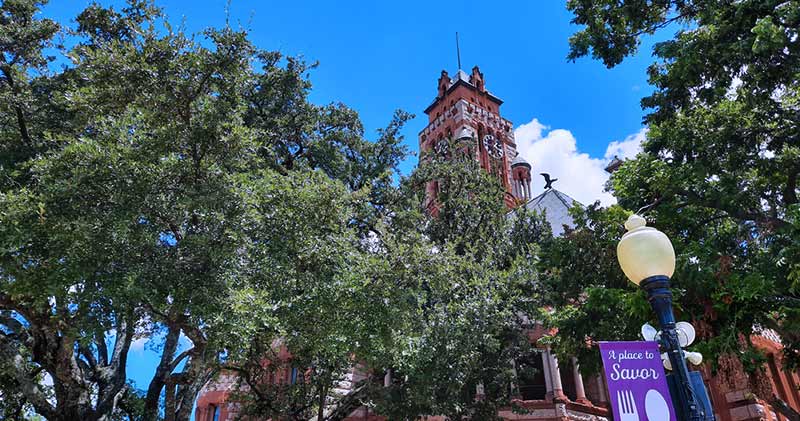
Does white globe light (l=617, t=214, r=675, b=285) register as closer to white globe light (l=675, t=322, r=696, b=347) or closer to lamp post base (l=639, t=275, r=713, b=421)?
lamp post base (l=639, t=275, r=713, b=421)

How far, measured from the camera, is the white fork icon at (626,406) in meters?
4.67

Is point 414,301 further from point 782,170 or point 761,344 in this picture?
point 761,344

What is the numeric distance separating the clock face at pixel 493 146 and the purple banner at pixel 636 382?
47069 millimetres

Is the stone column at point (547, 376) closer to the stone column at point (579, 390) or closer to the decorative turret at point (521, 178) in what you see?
the stone column at point (579, 390)

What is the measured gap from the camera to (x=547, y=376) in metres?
20.6

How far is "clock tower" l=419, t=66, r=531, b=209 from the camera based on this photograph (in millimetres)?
51000

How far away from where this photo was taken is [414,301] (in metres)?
15.1

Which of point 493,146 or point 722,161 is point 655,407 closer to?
→ point 722,161

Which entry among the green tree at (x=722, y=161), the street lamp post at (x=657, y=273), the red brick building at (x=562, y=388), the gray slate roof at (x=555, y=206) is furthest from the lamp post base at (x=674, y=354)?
the gray slate roof at (x=555, y=206)

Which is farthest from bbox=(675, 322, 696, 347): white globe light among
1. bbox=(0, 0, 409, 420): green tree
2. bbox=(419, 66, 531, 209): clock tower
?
bbox=(419, 66, 531, 209): clock tower

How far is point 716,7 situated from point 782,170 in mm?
4496

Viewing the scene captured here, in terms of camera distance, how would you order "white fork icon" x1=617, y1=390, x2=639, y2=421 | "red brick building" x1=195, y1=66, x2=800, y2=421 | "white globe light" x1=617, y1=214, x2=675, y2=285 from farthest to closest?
"red brick building" x1=195, y1=66, x2=800, y2=421
"white globe light" x1=617, y1=214, x2=675, y2=285
"white fork icon" x1=617, y1=390, x2=639, y2=421

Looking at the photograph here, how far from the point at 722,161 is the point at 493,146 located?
39855 millimetres

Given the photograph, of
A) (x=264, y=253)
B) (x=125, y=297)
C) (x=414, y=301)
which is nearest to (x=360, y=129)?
(x=414, y=301)
